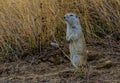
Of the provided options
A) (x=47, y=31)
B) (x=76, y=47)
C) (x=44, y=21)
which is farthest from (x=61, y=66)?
(x=44, y=21)

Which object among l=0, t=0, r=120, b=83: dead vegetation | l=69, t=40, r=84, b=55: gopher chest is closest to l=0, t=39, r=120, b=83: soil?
l=0, t=0, r=120, b=83: dead vegetation

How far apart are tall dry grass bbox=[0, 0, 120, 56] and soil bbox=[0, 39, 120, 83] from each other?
0.20 meters

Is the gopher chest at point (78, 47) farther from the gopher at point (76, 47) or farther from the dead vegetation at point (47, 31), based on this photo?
the dead vegetation at point (47, 31)

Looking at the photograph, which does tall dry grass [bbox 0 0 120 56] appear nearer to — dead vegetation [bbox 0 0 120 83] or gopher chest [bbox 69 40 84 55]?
dead vegetation [bbox 0 0 120 83]

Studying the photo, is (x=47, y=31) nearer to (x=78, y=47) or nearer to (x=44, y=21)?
(x=44, y=21)

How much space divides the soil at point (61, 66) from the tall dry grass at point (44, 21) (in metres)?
0.20

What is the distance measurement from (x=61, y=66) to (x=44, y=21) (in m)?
1.03

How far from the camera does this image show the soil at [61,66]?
527cm

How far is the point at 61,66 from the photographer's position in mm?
5879

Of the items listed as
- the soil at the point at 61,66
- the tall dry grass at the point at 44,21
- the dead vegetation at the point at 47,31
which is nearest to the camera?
the soil at the point at 61,66

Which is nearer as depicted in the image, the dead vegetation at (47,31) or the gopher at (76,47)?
the gopher at (76,47)

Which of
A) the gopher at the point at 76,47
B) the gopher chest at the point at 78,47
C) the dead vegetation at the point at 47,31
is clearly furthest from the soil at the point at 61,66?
the gopher chest at the point at 78,47

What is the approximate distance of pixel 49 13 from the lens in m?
6.56

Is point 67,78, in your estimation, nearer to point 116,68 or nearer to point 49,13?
point 116,68
